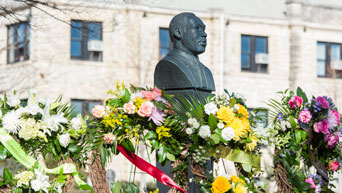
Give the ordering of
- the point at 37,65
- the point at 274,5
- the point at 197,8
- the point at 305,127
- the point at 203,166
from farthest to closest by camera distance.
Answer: the point at 274,5
the point at 197,8
the point at 37,65
the point at 305,127
the point at 203,166

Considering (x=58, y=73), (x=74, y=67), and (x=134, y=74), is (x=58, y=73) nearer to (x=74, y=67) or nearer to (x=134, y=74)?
(x=74, y=67)

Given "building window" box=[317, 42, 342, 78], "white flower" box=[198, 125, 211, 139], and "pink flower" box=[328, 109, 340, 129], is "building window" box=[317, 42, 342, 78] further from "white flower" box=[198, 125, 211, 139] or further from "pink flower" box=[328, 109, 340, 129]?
"white flower" box=[198, 125, 211, 139]

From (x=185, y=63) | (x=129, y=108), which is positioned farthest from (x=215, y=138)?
(x=185, y=63)

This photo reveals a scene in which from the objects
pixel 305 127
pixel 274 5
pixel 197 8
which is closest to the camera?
pixel 305 127

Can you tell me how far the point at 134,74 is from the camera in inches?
965

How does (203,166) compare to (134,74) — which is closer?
(203,166)

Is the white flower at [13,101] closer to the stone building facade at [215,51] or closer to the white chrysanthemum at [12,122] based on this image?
the white chrysanthemum at [12,122]

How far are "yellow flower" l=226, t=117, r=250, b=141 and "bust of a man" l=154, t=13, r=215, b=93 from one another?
1803 millimetres

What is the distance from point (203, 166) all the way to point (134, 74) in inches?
730

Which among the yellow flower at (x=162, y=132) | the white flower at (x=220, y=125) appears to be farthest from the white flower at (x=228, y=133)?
the yellow flower at (x=162, y=132)

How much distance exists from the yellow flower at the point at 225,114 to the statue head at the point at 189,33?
2.20 m

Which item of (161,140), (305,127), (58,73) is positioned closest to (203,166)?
(161,140)

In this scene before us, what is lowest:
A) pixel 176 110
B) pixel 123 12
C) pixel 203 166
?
pixel 203 166

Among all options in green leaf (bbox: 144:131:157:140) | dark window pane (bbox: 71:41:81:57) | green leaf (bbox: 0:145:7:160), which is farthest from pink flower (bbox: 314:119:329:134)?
dark window pane (bbox: 71:41:81:57)
